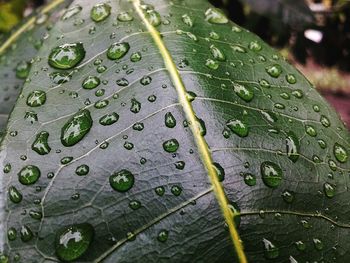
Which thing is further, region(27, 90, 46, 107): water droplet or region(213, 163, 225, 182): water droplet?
region(27, 90, 46, 107): water droplet

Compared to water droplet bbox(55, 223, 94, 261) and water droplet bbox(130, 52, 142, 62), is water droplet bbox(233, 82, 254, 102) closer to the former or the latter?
water droplet bbox(130, 52, 142, 62)

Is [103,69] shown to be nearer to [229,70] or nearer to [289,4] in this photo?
[229,70]

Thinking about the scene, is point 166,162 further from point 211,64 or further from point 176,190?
point 211,64

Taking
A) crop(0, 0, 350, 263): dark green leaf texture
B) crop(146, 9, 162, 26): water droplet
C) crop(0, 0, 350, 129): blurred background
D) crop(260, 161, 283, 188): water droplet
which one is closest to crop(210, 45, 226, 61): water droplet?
crop(0, 0, 350, 263): dark green leaf texture

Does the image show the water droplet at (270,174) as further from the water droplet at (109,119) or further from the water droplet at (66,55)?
the water droplet at (66,55)

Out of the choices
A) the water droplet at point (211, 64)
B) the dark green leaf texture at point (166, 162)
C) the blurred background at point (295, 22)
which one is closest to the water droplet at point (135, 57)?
the dark green leaf texture at point (166, 162)

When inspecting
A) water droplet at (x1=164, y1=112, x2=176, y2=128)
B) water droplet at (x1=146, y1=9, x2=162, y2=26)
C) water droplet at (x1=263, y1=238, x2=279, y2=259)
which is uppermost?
water droplet at (x1=146, y1=9, x2=162, y2=26)

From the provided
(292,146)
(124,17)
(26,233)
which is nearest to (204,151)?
(292,146)

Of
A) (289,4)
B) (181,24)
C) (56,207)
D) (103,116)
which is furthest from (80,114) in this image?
(289,4)
